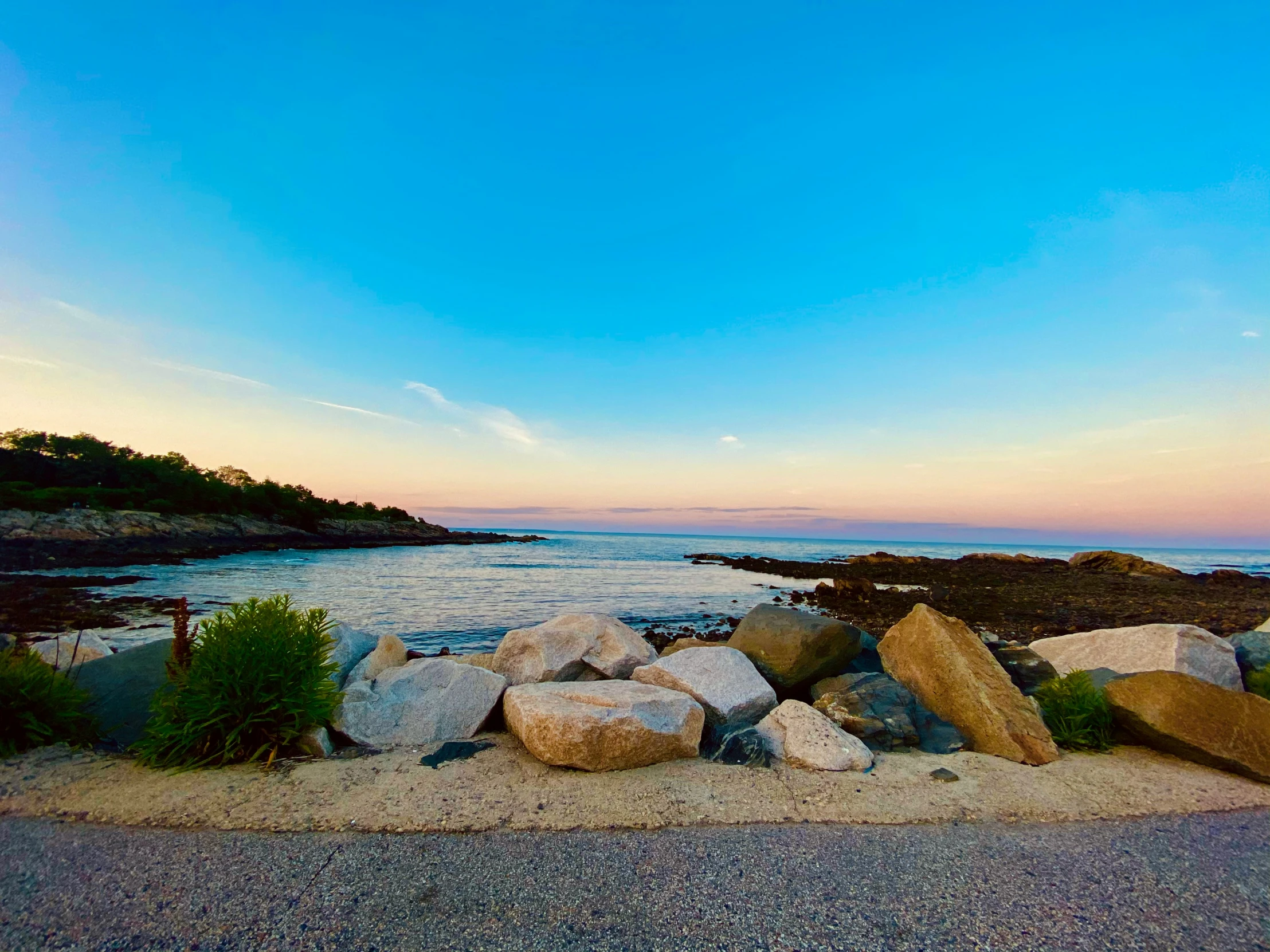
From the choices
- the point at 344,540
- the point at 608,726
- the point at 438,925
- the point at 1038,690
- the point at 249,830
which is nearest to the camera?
the point at 438,925

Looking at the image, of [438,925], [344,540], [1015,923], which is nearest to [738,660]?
[1015,923]

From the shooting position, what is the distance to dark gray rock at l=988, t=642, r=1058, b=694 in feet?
23.2

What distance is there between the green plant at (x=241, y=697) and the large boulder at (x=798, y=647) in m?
5.07

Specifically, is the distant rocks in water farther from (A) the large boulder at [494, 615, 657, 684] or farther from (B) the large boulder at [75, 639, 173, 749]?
(B) the large boulder at [75, 639, 173, 749]

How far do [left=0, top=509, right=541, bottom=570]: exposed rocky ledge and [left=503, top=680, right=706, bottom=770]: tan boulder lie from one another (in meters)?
35.3

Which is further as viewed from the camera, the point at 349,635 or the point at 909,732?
the point at 349,635

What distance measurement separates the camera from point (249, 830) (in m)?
3.71

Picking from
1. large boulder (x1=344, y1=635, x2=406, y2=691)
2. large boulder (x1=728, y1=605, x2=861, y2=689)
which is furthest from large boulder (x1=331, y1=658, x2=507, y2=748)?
large boulder (x1=728, y1=605, x2=861, y2=689)

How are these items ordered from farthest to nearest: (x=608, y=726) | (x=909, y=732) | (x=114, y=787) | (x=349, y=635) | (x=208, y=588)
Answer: (x=208, y=588) → (x=349, y=635) → (x=909, y=732) → (x=608, y=726) → (x=114, y=787)

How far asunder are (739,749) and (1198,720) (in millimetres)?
4254

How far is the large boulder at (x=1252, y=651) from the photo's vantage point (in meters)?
7.62

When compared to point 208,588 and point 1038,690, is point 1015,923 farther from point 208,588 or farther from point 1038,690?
point 208,588

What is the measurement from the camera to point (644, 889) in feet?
10.3

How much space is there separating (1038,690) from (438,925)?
674 centimetres
